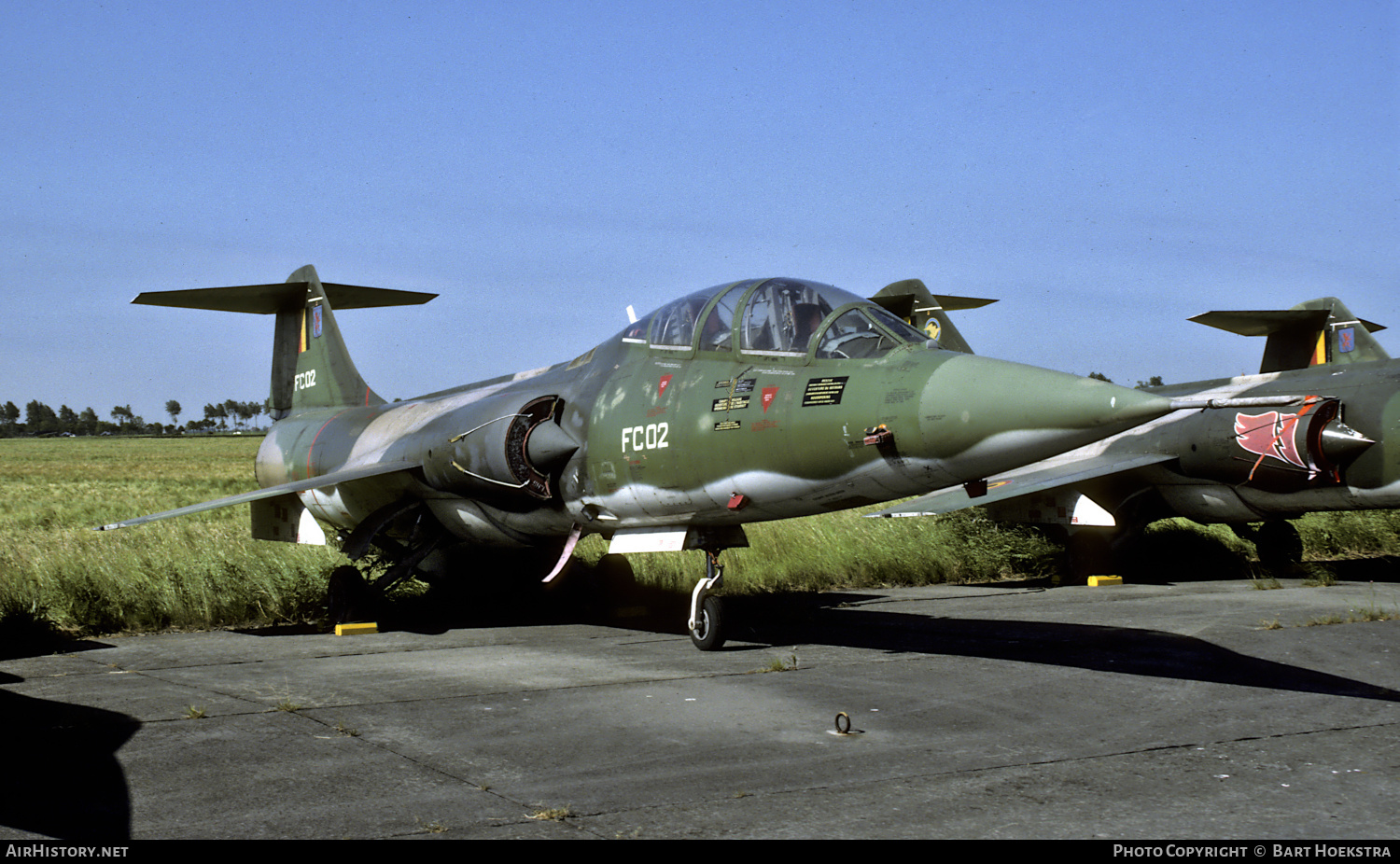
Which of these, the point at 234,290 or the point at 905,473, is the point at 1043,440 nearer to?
the point at 905,473

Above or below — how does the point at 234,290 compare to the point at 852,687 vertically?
above

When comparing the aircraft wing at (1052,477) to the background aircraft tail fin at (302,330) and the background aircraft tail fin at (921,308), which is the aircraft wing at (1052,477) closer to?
the background aircraft tail fin at (921,308)

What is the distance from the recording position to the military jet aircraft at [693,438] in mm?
6883

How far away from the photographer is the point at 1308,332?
60.3 feet

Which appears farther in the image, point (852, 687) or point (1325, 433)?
point (1325, 433)

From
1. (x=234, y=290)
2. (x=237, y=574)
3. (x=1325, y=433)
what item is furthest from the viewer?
(x=234, y=290)

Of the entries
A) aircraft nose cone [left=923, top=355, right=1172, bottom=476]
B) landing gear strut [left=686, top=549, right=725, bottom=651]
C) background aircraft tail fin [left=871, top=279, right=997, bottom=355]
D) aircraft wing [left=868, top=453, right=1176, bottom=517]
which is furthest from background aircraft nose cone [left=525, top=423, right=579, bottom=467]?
background aircraft tail fin [left=871, top=279, right=997, bottom=355]

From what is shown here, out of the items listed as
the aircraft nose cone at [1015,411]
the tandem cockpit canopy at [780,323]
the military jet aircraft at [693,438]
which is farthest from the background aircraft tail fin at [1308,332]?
the aircraft nose cone at [1015,411]

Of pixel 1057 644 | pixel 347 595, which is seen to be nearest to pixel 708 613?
pixel 1057 644

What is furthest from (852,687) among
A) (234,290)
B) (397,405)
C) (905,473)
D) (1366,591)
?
(234,290)

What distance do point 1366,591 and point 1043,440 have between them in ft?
29.7

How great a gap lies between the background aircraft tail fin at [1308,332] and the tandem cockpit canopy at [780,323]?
12215mm

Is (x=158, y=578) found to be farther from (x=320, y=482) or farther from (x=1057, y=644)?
(x=1057, y=644)

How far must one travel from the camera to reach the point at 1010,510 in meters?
15.9
